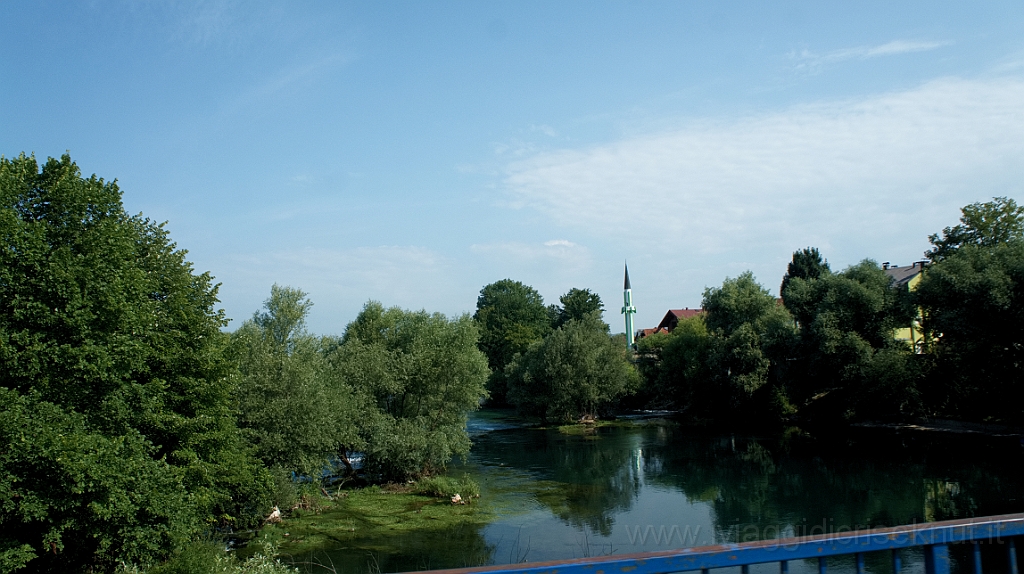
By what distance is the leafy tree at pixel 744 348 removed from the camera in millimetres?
47250

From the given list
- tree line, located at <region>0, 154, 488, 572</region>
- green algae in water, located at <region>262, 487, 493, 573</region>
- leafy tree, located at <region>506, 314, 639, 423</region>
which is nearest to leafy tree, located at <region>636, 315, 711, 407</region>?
leafy tree, located at <region>506, 314, 639, 423</region>

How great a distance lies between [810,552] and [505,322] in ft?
270

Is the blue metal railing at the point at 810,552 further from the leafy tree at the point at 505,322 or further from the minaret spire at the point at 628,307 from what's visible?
the minaret spire at the point at 628,307

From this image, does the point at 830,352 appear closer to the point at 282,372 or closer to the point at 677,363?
the point at 677,363

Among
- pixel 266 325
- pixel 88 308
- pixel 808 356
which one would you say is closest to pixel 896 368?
pixel 808 356

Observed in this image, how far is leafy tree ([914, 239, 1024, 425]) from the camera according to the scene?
31011 millimetres

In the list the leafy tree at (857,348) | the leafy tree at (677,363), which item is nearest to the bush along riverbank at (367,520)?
the leafy tree at (857,348)

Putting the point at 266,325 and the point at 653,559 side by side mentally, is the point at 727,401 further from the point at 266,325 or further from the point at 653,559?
the point at 653,559

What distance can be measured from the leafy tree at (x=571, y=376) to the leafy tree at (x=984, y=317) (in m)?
24.3

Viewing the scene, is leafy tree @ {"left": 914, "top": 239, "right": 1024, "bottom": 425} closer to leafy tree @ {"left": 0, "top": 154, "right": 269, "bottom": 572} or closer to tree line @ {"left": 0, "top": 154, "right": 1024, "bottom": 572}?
tree line @ {"left": 0, "top": 154, "right": 1024, "bottom": 572}

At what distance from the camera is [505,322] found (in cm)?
8531

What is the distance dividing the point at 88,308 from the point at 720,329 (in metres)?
44.5

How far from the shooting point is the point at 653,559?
316cm

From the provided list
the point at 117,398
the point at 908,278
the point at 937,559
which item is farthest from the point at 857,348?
the point at 937,559
